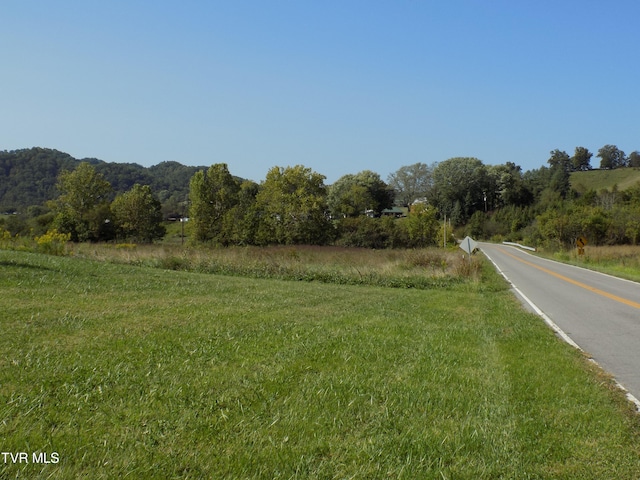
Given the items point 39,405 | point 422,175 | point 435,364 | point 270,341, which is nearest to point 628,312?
point 435,364

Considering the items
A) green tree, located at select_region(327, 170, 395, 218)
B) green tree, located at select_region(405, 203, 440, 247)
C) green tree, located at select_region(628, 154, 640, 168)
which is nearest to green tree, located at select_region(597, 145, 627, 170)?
green tree, located at select_region(628, 154, 640, 168)

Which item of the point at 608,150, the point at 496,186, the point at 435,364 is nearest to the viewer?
the point at 435,364

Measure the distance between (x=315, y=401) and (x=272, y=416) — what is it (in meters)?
0.66

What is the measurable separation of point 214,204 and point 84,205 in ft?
55.3

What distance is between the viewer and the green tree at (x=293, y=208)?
61.5 meters

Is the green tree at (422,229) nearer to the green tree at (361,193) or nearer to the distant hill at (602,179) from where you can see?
the green tree at (361,193)

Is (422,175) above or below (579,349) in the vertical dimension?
above

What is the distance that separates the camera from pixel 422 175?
487ft

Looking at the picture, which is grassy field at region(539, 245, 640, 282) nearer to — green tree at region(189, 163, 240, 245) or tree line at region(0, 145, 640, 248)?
tree line at region(0, 145, 640, 248)

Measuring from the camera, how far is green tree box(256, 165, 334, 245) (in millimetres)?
61469

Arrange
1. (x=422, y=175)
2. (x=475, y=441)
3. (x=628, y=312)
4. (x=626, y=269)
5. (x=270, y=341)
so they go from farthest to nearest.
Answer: (x=422, y=175), (x=626, y=269), (x=628, y=312), (x=270, y=341), (x=475, y=441)

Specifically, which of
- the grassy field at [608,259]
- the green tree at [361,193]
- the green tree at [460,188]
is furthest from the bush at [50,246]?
the green tree at [460,188]

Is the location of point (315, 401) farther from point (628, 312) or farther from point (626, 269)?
point (626, 269)

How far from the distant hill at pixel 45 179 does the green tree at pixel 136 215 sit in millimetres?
26502
